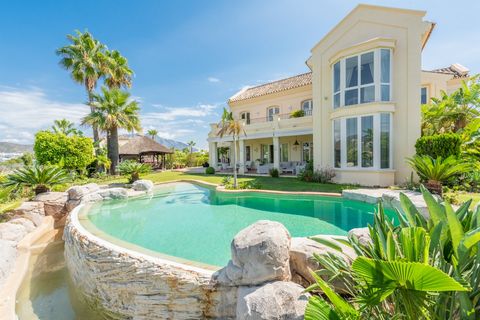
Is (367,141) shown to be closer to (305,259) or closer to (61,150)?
(305,259)

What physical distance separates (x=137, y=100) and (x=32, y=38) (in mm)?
10672

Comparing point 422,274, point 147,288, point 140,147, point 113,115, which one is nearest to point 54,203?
point 147,288

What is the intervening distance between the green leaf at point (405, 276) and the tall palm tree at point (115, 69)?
30577 mm

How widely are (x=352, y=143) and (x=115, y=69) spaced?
2685cm

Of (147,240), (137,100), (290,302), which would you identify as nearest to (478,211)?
(290,302)

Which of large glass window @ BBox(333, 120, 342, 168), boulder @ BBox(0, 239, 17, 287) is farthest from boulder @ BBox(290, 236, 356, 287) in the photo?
large glass window @ BBox(333, 120, 342, 168)

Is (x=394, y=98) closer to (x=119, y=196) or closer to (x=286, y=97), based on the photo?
(x=286, y=97)

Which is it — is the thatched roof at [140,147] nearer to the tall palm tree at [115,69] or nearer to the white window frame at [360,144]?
the tall palm tree at [115,69]

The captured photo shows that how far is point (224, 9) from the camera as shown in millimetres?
13367

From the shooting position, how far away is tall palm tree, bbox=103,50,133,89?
2531cm

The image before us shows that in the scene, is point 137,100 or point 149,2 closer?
point 149,2

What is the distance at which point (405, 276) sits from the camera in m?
1.60

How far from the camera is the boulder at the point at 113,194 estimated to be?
13508 millimetres

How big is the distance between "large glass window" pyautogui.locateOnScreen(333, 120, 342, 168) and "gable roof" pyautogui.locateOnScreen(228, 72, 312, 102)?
27.7ft
